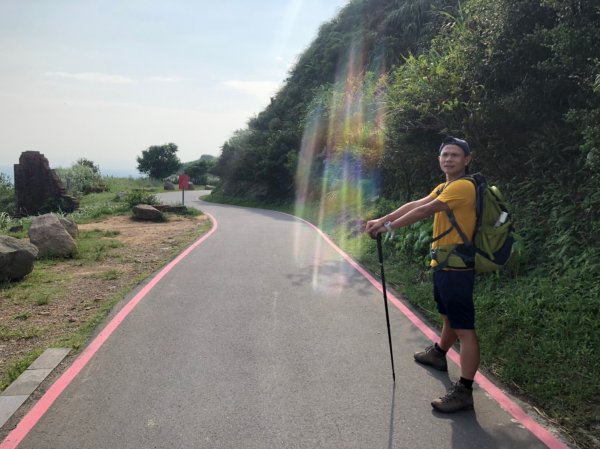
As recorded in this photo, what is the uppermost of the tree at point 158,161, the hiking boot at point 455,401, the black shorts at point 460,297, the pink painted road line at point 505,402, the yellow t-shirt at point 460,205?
the tree at point 158,161

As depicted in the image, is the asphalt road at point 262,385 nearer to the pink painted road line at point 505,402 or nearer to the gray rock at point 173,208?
the pink painted road line at point 505,402

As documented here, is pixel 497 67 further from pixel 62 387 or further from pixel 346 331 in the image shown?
pixel 62 387

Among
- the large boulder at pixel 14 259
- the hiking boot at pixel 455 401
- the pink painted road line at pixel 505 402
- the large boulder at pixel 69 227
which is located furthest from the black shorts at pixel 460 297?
the large boulder at pixel 69 227

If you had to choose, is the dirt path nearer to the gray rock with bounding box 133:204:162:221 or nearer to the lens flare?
the lens flare

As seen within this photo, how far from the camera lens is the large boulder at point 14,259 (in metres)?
7.03

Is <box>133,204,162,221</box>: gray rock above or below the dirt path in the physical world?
above

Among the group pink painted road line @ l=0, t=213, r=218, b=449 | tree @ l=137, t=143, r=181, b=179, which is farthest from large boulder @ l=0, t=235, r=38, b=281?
tree @ l=137, t=143, r=181, b=179

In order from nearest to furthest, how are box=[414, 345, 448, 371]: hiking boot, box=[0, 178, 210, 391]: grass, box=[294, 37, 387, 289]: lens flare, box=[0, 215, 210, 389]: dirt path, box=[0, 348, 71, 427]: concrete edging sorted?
box=[0, 348, 71, 427]: concrete edging < box=[414, 345, 448, 371]: hiking boot < box=[0, 178, 210, 391]: grass < box=[0, 215, 210, 389]: dirt path < box=[294, 37, 387, 289]: lens flare

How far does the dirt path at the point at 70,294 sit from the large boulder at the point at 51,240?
0.31 meters

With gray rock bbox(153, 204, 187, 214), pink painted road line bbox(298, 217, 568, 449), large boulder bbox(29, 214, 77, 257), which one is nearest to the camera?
pink painted road line bbox(298, 217, 568, 449)

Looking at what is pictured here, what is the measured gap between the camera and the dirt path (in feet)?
16.0

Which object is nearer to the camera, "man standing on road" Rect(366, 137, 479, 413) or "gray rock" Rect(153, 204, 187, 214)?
"man standing on road" Rect(366, 137, 479, 413)

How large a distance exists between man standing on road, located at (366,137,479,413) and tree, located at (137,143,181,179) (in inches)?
2642

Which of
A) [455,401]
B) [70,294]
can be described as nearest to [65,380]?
[70,294]
